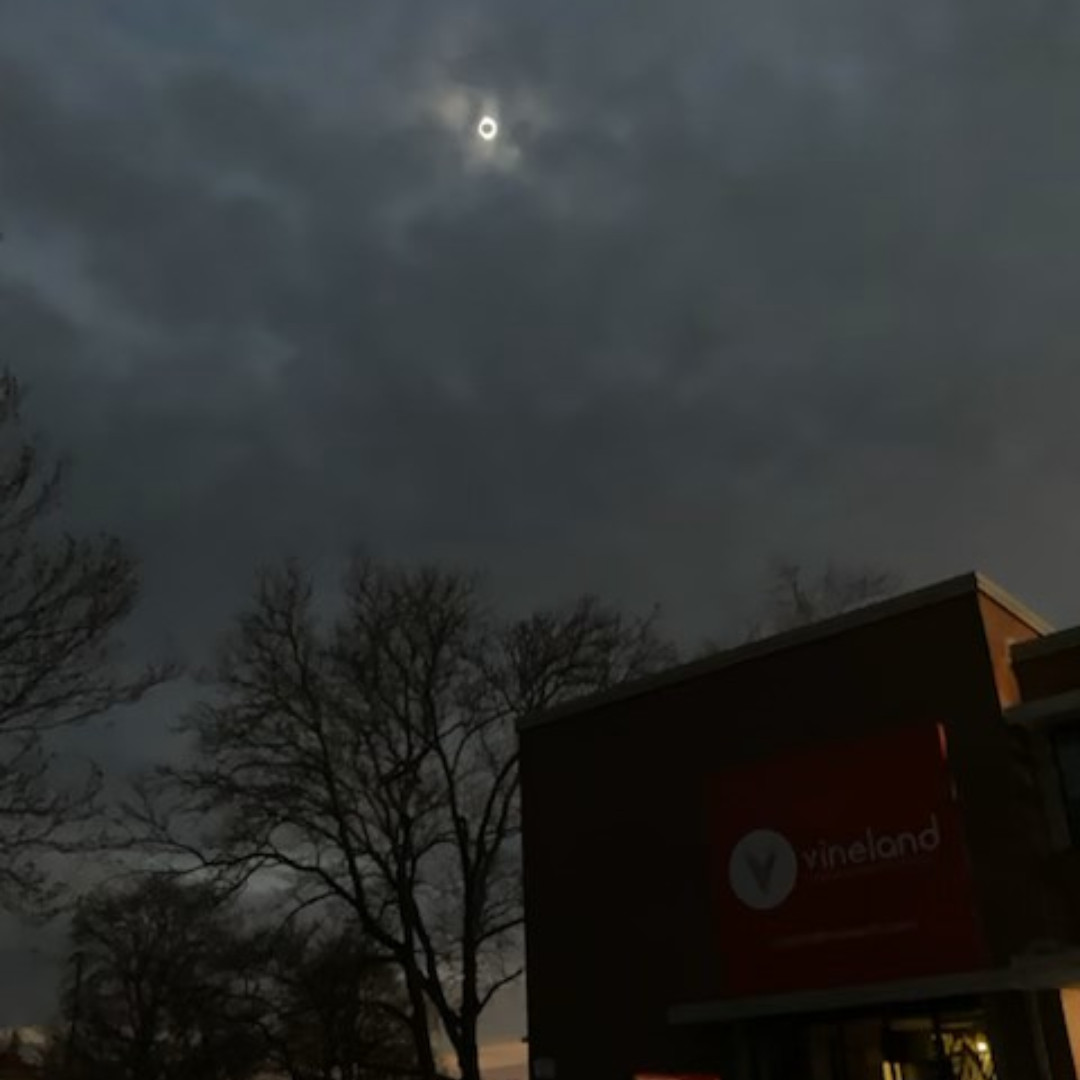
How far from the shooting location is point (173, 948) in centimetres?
4625

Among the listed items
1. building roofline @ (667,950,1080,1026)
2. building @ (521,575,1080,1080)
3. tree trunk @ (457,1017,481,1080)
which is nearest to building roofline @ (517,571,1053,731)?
building @ (521,575,1080,1080)

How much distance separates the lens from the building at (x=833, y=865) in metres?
17.0

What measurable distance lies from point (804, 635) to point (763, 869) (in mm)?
3736

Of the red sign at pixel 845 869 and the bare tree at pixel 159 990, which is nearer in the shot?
the red sign at pixel 845 869

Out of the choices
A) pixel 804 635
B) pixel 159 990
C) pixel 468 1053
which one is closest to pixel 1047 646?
pixel 804 635

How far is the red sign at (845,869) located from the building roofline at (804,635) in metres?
2.05

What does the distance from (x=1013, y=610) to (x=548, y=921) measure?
954 centimetres

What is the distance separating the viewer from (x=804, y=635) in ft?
67.3

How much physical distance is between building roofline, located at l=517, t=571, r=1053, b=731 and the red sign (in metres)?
2.05

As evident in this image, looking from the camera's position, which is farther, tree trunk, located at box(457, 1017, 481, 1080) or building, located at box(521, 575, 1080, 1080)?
tree trunk, located at box(457, 1017, 481, 1080)

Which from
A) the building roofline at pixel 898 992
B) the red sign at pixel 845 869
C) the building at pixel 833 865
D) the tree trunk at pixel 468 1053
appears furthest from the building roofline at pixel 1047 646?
the tree trunk at pixel 468 1053

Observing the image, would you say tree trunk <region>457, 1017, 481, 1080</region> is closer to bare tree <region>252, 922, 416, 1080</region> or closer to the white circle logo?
bare tree <region>252, 922, 416, 1080</region>

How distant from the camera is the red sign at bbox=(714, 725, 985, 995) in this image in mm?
17281

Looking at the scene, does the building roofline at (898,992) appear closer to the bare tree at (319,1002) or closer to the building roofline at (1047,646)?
the building roofline at (1047,646)
